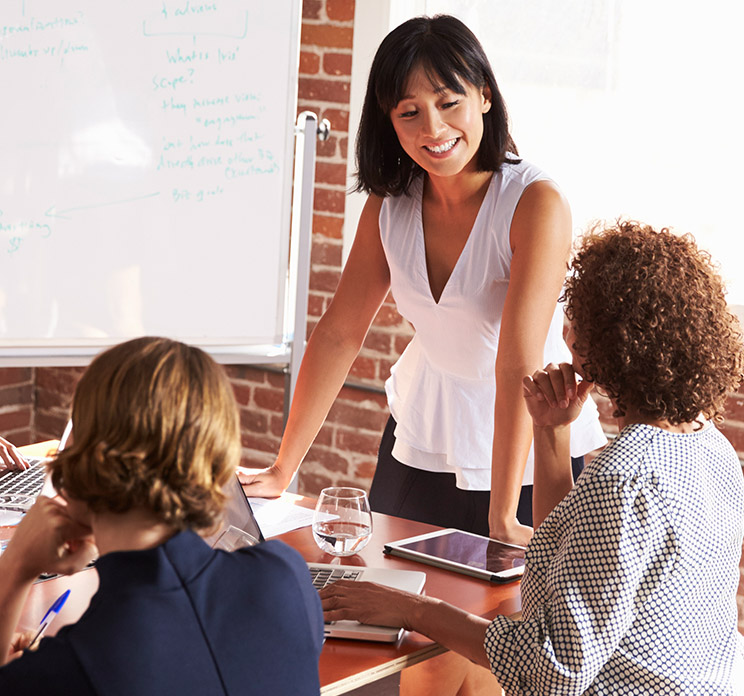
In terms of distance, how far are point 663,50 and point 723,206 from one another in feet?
1.45

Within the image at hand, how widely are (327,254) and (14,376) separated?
4.29 ft

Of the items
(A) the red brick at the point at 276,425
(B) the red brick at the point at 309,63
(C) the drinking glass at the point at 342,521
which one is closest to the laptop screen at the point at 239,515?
(C) the drinking glass at the point at 342,521

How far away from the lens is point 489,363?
1972 millimetres

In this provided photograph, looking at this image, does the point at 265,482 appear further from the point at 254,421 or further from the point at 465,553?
the point at 254,421

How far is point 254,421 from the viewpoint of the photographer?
11.4ft

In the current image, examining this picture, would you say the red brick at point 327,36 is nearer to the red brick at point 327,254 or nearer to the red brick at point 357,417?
the red brick at point 327,254

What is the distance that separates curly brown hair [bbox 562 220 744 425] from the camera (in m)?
1.29

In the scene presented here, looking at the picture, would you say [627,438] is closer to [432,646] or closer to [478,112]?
[432,646]

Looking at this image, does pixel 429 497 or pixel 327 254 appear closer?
pixel 429 497

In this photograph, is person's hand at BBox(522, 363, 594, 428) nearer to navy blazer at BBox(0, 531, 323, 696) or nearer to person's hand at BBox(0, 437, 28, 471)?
navy blazer at BBox(0, 531, 323, 696)

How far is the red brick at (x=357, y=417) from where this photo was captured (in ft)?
10.7

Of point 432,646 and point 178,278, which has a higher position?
point 178,278

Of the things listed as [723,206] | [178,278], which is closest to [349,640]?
[178,278]

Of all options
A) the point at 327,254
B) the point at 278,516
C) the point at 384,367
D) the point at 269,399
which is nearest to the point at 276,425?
the point at 269,399
